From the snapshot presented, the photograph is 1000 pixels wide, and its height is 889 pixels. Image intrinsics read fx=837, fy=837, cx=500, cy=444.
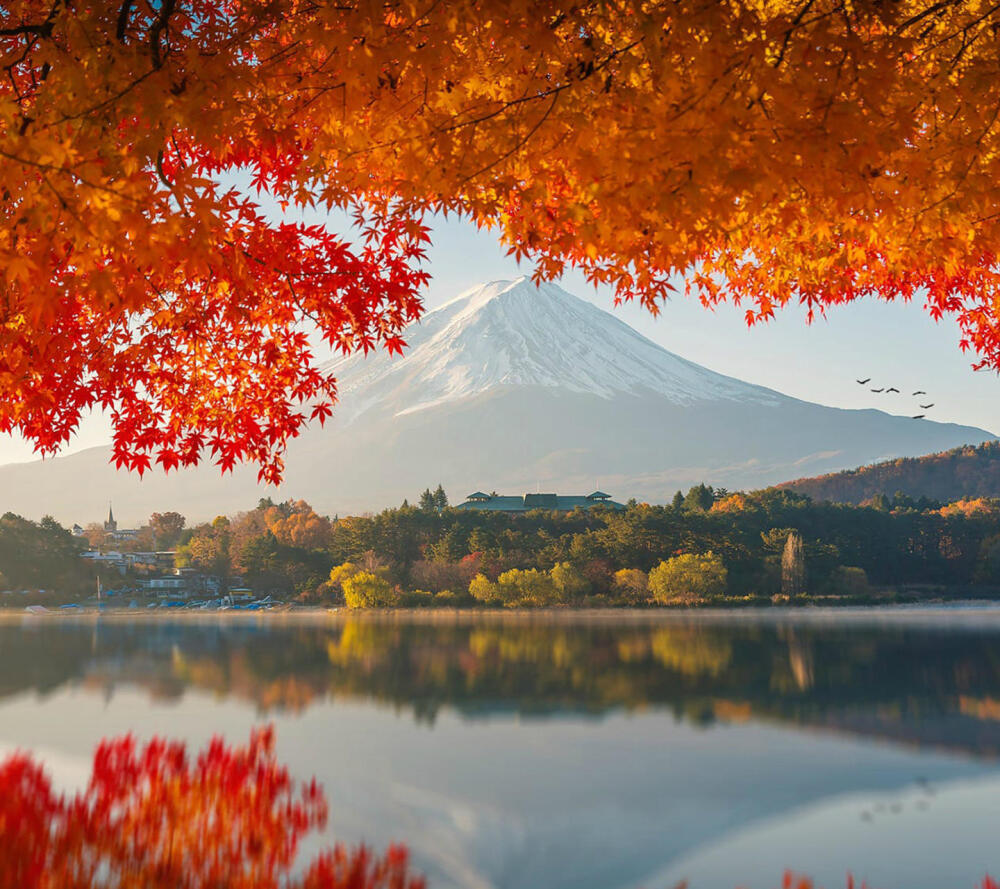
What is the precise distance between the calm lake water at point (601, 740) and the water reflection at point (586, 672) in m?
0.07

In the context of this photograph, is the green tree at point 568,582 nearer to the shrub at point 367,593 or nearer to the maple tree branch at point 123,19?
the shrub at point 367,593

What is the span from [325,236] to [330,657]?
1061 centimetres

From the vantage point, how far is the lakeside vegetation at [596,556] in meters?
28.1

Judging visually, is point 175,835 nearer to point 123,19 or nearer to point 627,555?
point 123,19

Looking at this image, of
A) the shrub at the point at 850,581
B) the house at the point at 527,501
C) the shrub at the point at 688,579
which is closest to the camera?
the shrub at the point at 688,579

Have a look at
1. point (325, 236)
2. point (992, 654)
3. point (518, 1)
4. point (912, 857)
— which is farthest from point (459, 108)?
point (992, 654)

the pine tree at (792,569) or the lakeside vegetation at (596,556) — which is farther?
the pine tree at (792,569)

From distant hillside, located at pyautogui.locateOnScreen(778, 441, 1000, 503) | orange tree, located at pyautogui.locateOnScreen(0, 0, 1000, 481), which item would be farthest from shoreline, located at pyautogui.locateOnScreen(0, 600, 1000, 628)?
distant hillside, located at pyautogui.locateOnScreen(778, 441, 1000, 503)

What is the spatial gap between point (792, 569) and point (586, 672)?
737 inches

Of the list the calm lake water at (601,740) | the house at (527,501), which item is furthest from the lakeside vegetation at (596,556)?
the house at (527,501)

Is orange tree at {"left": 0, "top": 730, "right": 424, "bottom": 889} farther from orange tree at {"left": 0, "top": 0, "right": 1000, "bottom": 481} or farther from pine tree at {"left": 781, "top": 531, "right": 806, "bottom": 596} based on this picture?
pine tree at {"left": 781, "top": 531, "right": 806, "bottom": 596}

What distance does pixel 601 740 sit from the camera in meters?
8.25

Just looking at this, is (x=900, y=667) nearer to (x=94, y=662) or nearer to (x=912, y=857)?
(x=912, y=857)

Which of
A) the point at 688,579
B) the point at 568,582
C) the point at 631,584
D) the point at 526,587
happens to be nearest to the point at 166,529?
the point at 526,587
